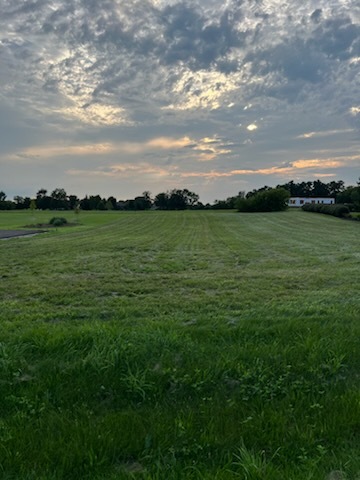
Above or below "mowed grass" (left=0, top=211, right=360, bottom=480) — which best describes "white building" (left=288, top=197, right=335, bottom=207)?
above

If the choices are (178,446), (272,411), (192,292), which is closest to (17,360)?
(178,446)

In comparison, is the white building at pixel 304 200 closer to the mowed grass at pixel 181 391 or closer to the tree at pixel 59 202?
the tree at pixel 59 202

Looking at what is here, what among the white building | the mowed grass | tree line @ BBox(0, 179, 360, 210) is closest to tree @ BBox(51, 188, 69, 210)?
tree line @ BBox(0, 179, 360, 210)

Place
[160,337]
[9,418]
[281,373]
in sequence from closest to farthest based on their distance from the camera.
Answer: [9,418] → [281,373] → [160,337]

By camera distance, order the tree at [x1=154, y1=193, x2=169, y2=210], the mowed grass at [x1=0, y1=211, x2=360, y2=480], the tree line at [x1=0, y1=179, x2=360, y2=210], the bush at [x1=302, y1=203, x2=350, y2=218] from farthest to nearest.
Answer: the tree at [x1=154, y1=193, x2=169, y2=210], the tree line at [x1=0, y1=179, x2=360, y2=210], the bush at [x1=302, y1=203, x2=350, y2=218], the mowed grass at [x1=0, y1=211, x2=360, y2=480]

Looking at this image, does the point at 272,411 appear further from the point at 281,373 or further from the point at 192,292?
the point at 192,292

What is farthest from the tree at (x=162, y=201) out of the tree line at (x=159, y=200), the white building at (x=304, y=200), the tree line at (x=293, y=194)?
the white building at (x=304, y=200)

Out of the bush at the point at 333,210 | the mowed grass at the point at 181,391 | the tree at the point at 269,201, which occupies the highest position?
the tree at the point at 269,201

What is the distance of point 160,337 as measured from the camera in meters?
4.76

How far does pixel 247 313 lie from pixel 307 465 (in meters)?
3.58

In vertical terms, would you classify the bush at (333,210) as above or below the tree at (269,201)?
below

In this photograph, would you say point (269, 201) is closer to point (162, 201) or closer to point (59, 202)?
point (162, 201)

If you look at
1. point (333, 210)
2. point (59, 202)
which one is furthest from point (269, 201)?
point (59, 202)

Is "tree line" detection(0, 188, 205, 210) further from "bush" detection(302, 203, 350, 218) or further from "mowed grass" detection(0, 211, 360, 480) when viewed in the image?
"mowed grass" detection(0, 211, 360, 480)
